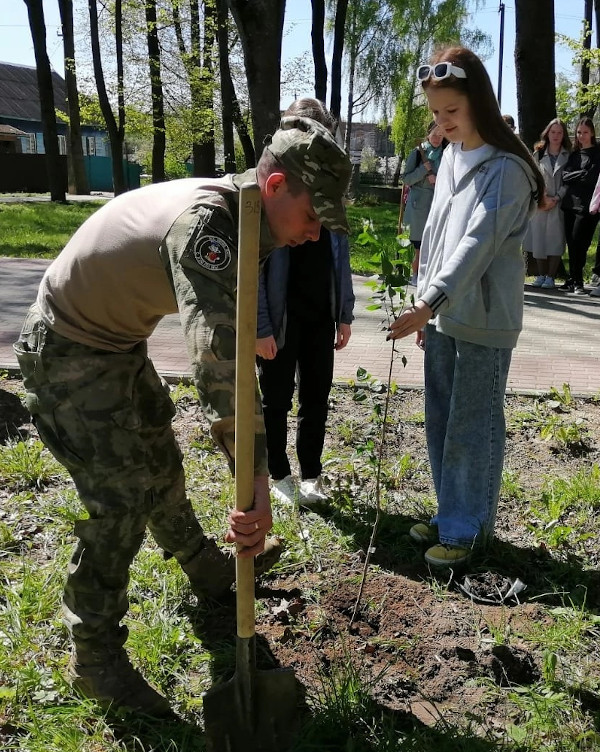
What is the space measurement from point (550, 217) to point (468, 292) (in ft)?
24.3

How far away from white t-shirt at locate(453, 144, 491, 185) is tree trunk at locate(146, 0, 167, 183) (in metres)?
18.8

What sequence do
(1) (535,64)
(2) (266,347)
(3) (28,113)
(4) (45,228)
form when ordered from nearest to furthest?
(2) (266,347), (1) (535,64), (4) (45,228), (3) (28,113)

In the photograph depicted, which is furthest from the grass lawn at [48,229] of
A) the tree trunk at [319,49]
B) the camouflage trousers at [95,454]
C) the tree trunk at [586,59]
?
the camouflage trousers at [95,454]

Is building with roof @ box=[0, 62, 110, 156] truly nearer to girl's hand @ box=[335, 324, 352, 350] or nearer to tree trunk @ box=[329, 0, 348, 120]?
tree trunk @ box=[329, 0, 348, 120]

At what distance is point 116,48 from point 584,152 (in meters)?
19.5

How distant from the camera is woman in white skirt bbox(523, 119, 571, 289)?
9109mm

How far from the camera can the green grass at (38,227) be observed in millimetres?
12578

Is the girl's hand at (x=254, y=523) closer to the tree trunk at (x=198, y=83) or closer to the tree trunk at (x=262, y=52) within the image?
the tree trunk at (x=262, y=52)

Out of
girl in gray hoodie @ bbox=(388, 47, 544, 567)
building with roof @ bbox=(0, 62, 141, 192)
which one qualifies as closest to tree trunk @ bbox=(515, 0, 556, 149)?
girl in gray hoodie @ bbox=(388, 47, 544, 567)

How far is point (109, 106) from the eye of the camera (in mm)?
22109

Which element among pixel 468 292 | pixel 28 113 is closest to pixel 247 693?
pixel 468 292

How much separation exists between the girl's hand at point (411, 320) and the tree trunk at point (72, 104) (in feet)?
82.7

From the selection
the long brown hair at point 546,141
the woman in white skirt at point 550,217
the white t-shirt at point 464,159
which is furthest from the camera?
the woman in white skirt at point 550,217

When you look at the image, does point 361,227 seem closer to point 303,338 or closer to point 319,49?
point 303,338
